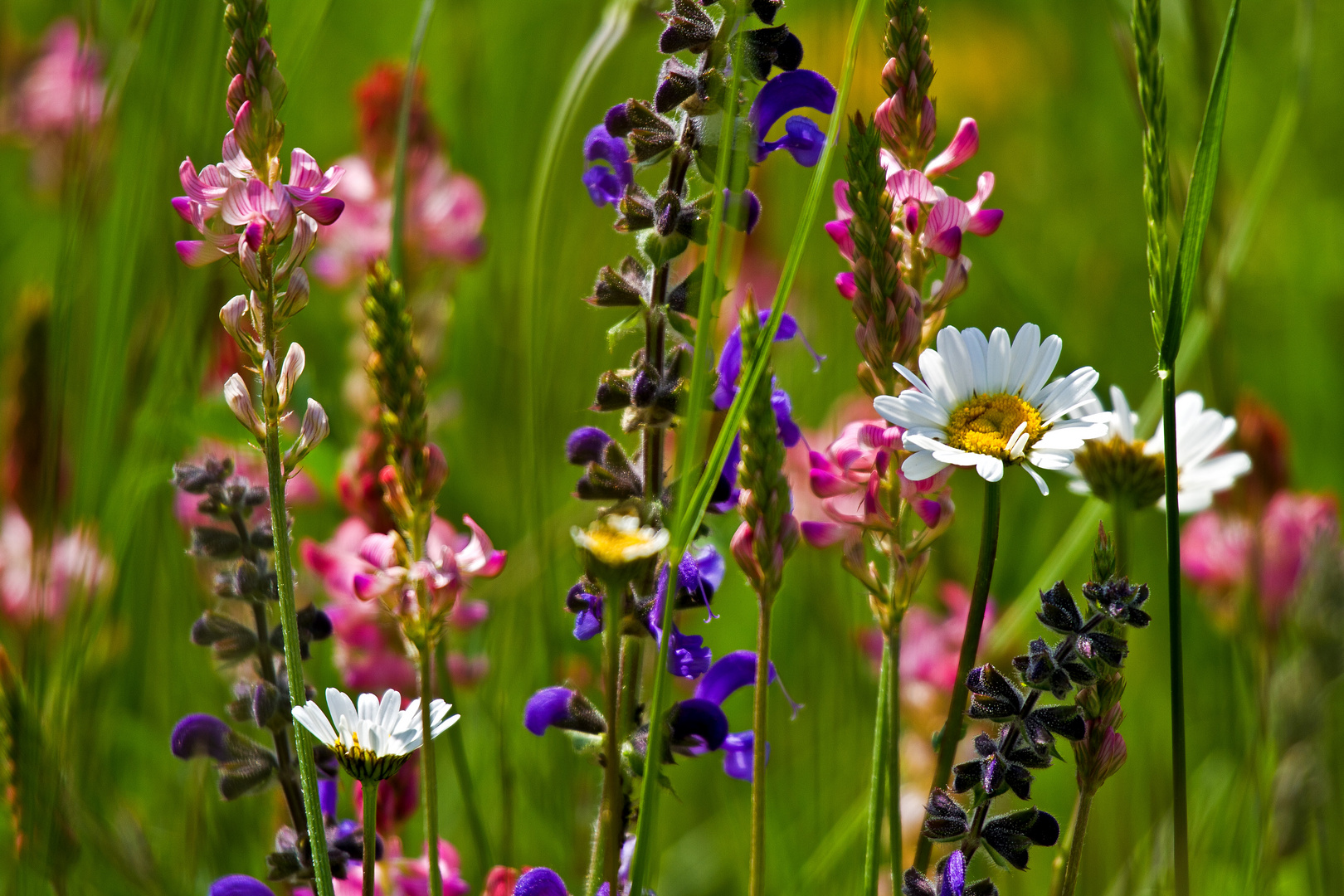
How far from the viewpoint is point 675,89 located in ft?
3.26

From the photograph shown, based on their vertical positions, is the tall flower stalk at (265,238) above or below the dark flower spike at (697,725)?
above

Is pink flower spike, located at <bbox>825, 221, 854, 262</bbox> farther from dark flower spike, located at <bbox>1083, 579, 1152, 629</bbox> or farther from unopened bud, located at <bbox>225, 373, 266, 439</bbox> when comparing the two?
unopened bud, located at <bbox>225, 373, 266, 439</bbox>

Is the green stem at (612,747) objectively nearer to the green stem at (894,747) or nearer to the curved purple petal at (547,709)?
the curved purple petal at (547,709)

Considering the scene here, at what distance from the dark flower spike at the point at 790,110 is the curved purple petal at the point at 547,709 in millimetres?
516

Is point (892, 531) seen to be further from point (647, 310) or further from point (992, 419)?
point (647, 310)

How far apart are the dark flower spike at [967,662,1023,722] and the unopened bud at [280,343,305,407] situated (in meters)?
0.54

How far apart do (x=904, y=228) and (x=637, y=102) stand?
0.88 ft

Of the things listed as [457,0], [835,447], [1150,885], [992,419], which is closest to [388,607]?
Answer: [835,447]

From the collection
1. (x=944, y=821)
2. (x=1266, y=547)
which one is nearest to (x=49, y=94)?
(x=1266, y=547)

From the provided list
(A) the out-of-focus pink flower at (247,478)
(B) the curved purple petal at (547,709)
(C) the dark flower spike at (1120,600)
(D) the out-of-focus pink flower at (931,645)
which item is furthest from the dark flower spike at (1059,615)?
(A) the out-of-focus pink flower at (247,478)

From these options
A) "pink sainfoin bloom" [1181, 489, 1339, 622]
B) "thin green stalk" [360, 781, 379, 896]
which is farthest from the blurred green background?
"thin green stalk" [360, 781, 379, 896]

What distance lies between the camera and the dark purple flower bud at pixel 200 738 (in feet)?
3.46

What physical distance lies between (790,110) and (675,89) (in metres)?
0.18

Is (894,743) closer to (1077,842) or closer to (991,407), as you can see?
(1077,842)
